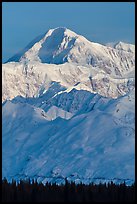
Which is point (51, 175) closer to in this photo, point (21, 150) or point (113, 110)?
point (21, 150)

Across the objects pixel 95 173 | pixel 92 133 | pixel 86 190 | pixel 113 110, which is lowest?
pixel 86 190

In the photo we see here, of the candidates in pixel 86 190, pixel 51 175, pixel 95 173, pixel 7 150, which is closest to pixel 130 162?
pixel 95 173

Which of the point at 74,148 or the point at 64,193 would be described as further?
the point at 74,148

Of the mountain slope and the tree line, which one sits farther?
the mountain slope

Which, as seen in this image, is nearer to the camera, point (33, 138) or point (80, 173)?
point (80, 173)

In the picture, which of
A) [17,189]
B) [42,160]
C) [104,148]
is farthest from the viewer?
[42,160]

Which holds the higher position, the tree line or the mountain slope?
the mountain slope

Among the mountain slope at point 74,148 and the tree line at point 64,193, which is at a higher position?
the mountain slope at point 74,148

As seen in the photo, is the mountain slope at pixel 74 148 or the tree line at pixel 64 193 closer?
the tree line at pixel 64 193
